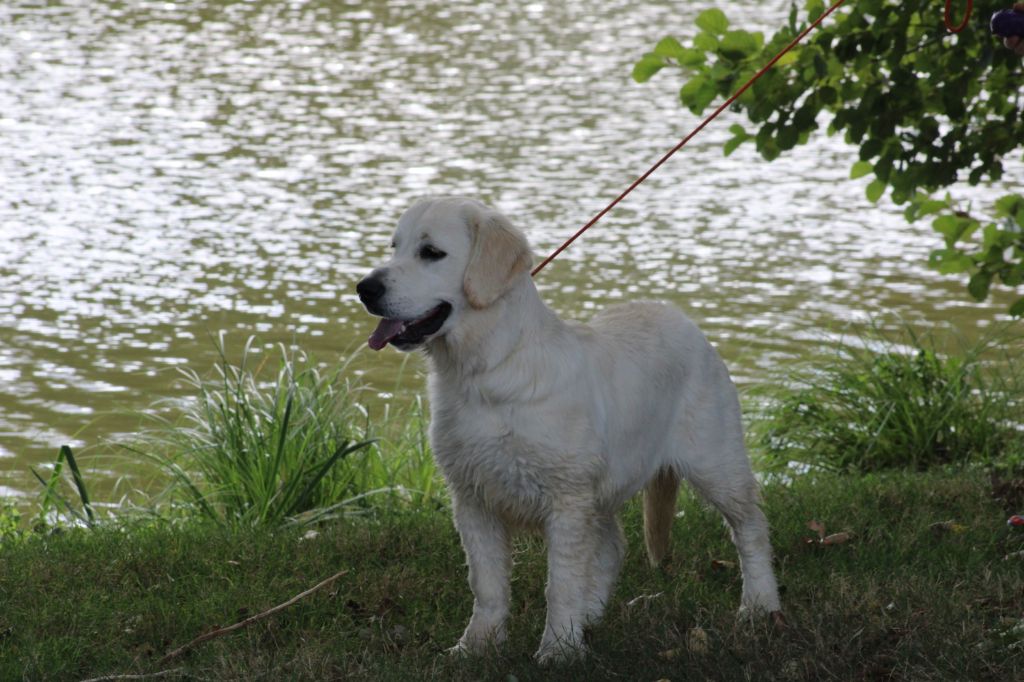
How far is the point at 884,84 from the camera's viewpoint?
23.1 ft

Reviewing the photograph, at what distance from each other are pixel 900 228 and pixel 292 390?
8082 millimetres

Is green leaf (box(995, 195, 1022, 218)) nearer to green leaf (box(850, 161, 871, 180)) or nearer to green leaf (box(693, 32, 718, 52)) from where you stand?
green leaf (box(850, 161, 871, 180))

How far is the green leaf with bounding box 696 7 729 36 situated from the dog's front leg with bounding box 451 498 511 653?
2.90 m

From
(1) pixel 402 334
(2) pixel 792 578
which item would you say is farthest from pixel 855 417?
(1) pixel 402 334

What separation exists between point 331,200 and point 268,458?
7426mm

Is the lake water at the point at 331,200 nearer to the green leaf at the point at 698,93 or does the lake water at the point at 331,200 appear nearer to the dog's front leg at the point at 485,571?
the green leaf at the point at 698,93

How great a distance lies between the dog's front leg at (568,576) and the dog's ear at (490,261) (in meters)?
0.74

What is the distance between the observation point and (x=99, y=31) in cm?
2264

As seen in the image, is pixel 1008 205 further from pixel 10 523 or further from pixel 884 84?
pixel 10 523

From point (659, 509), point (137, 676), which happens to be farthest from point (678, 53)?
point (137, 676)

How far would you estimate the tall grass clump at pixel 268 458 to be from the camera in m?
6.79

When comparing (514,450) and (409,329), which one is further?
(514,450)

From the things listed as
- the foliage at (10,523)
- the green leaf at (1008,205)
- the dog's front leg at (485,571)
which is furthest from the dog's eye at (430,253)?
the green leaf at (1008,205)

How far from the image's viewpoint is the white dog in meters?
4.45
